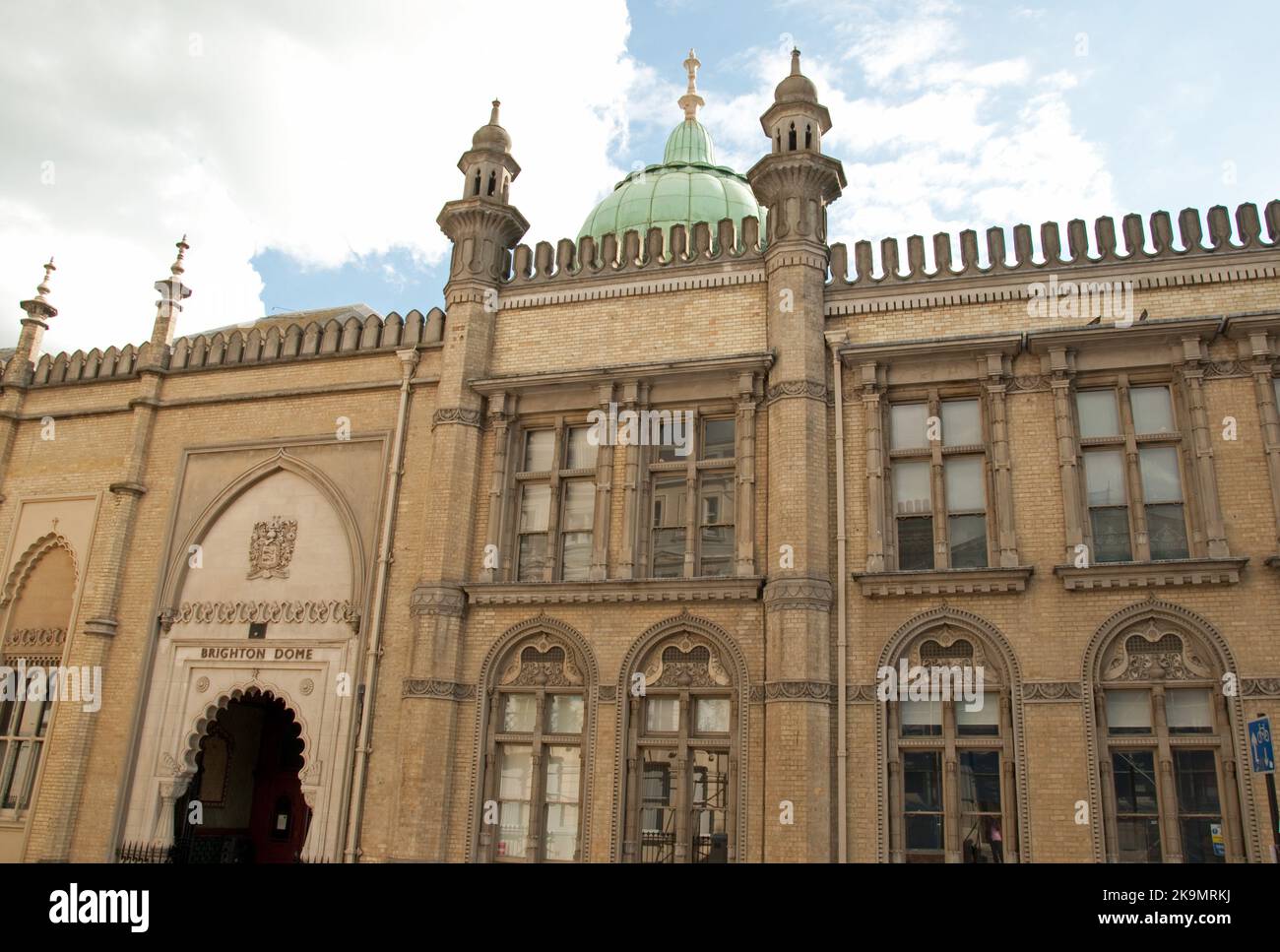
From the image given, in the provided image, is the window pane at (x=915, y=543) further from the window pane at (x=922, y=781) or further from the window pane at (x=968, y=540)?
the window pane at (x=922, y=781)

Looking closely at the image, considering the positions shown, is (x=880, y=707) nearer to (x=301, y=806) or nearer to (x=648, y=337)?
(x=648, y=337)

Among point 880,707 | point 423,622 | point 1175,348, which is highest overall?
point 1175,348

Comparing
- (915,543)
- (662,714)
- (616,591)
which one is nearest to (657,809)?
(662,714)

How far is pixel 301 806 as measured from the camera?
21.5 m

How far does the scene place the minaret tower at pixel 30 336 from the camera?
71.8 feet

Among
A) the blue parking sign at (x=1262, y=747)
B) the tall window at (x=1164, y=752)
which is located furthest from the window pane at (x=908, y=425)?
the blue parking sign at (x=1262, y=747)

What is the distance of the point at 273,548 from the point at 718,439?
852cm

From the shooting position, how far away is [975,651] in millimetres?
14617

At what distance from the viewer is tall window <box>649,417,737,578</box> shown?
16.1 meters

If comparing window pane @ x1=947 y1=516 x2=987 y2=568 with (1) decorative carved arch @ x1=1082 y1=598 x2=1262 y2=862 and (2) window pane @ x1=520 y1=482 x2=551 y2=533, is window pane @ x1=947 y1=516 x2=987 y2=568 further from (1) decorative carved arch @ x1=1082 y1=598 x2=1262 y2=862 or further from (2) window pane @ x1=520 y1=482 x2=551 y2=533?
(2) window pane @ x1=520 y1=482 x2=551 y2=533

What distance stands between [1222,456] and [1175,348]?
1752mm

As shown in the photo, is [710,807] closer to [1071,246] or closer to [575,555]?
[575,555]

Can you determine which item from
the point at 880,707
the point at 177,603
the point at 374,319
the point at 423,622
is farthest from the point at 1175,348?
the point at 177,603

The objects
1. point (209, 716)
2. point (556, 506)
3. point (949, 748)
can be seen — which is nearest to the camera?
point (949, 748)
